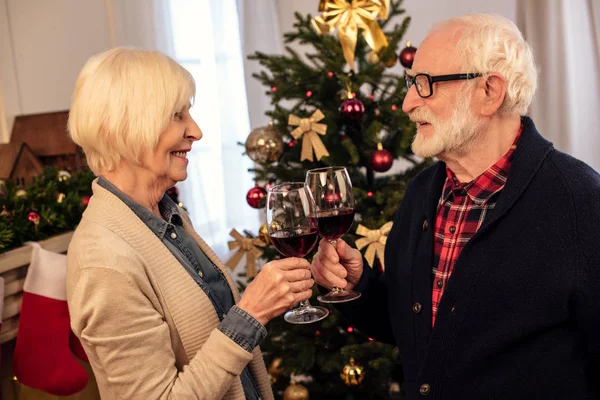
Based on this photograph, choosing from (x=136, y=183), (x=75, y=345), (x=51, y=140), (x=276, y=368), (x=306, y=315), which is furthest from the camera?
(x=51, y=140)

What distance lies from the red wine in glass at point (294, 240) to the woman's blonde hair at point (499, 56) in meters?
0.55

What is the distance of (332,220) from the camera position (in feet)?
4.29

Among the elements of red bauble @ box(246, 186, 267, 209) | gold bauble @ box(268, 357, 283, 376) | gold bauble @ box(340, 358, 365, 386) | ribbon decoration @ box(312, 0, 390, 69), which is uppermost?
ribbon decoration @ box(312, 0, 390, 69)

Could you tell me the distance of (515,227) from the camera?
1.31 metres

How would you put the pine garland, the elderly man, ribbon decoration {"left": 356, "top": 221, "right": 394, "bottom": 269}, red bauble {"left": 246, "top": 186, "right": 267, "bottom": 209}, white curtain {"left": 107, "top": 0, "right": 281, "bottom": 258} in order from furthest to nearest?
white curtain {"left": 107, "top": 0, "right": 281, "bottom": 258}, red bauble {"left": 246, "top": 186, "right": 267, "bottom": 209}, ribbon decoration {"left": 356, "top": 221, "right": 394, "bottom": 269}, the pine garland, the elderly man

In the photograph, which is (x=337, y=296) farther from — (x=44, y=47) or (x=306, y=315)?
(x=44, y=47)

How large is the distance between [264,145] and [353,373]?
3.20ft

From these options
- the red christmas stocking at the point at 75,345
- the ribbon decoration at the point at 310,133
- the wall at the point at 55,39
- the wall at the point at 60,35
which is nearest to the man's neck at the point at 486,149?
the ribbon decoration at the point at 310,133

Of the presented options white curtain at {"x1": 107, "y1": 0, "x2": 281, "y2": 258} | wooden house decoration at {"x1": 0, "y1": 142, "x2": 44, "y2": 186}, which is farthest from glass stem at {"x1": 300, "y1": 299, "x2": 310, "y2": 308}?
white curtain at {"x1": 107, "y1": 0, "x2": 281, "y2": 258}

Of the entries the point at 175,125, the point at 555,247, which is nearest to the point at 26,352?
the point at 175,125

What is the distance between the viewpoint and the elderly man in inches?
49.9

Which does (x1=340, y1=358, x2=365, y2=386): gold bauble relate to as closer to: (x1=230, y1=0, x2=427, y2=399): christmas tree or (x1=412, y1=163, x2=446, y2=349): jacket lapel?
(x1=230, y1=0, x2=427, y2=399): christmas tree

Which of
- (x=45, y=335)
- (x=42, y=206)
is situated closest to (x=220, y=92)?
(x=42, y=206)

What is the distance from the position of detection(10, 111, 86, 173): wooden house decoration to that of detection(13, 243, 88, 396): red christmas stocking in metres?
1.20
